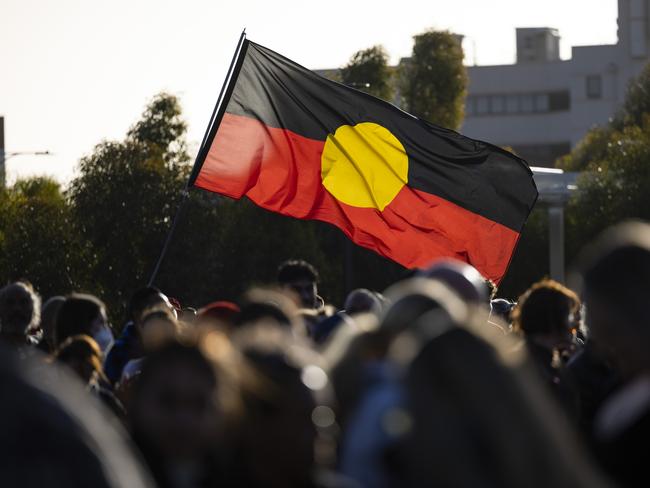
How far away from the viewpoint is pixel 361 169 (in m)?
15.3

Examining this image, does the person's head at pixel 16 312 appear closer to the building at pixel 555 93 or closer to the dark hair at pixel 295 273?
the dark hair at pixel 295 273

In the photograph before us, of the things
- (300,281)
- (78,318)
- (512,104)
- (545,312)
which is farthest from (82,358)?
(512,104)

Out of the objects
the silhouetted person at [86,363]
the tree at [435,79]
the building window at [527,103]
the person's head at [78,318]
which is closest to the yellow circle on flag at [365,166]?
the person's head at [78,318]

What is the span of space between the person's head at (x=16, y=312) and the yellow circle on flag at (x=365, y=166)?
5.84 m

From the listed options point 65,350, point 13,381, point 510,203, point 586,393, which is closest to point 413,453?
point 13,381

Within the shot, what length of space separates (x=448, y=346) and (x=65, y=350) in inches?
201

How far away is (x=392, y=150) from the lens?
1532 centimetres

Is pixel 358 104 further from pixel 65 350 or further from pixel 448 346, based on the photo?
pixel 448 346

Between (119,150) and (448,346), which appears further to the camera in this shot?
(119,150)

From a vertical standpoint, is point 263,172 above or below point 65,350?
above

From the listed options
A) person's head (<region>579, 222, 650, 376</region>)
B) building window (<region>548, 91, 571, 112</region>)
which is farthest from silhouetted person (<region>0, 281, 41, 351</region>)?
building window (<region>548, 91, 571, 112</region>)

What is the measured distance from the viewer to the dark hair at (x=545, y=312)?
737cm

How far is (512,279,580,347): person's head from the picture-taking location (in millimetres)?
7363

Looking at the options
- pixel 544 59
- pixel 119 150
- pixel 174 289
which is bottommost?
pixel 174 289
